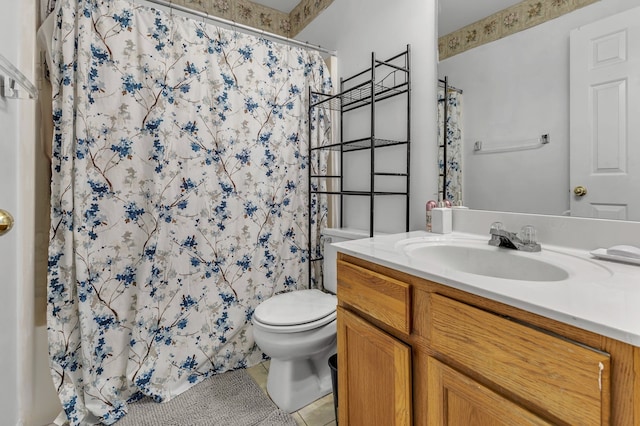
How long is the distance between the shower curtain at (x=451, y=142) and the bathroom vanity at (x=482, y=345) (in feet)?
1.72

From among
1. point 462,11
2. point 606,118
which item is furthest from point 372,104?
point 606,118

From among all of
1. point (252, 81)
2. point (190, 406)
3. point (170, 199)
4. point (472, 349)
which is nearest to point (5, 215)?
point (170, 199)

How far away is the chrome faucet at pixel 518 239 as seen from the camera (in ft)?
3.21

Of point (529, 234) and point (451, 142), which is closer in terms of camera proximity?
point (529, 234)

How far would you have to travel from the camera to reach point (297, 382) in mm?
1465

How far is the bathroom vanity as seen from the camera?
1.60ft

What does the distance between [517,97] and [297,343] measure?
4.28 feet

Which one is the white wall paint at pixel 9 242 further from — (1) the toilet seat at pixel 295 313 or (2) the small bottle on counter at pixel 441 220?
(2) the small bottle on counter at pixel 441 220

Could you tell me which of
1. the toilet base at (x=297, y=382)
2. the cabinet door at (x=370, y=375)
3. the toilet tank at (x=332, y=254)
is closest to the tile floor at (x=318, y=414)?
the toilet base at (x=297, y=382)

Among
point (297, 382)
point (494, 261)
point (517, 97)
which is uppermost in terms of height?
point (517, 97)

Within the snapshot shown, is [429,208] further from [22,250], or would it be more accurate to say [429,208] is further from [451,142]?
[22,250]

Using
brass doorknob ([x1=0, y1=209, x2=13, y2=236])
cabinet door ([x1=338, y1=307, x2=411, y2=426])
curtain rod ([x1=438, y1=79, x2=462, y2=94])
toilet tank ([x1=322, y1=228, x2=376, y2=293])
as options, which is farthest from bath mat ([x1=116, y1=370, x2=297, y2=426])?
curtain rod ([x1=438, y1=79, x2=462, y2=94])

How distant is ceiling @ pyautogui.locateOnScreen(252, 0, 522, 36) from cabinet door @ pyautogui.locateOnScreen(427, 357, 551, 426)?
1262mm

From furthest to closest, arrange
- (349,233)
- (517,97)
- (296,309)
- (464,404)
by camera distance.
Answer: (349,233), (296,309), (517,97), (464,404)
